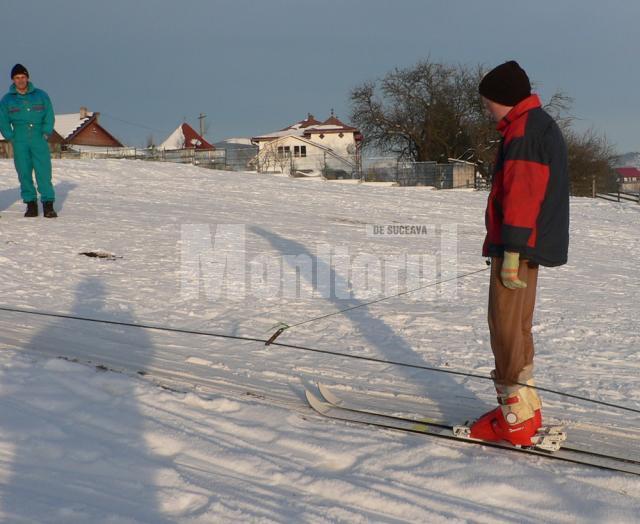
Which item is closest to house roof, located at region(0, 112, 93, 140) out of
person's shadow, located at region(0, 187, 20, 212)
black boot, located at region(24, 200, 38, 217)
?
person's shadow, located at region(0, 187, 20, 212)

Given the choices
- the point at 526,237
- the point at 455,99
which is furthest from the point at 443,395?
the point at 455,99

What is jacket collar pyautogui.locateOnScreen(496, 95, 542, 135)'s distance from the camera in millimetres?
2951

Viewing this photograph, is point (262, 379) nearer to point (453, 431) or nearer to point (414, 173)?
point (453, 431)

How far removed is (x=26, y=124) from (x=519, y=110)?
7.52m

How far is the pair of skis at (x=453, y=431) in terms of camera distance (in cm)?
294

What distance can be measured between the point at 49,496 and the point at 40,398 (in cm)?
107

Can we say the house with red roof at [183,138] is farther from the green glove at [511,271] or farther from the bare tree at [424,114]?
the green glove at [511,271]

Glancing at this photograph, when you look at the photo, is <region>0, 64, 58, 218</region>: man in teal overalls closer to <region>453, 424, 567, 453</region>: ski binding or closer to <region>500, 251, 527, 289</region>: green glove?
<region>500, 251, 527, 289</region>: green glove

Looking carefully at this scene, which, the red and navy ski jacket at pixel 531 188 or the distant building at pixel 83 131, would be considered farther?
the distant building at pixel 83 131

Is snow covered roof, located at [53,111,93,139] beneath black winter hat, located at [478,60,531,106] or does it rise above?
above

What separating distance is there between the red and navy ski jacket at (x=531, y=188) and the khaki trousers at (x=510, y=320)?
0.38ft

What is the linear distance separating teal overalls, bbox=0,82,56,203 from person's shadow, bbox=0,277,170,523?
206 inches

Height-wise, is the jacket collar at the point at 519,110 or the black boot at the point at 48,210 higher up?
the jacket collar at the point at 519,110

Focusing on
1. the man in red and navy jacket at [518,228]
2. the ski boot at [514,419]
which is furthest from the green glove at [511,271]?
the ski boot at [514,419]
